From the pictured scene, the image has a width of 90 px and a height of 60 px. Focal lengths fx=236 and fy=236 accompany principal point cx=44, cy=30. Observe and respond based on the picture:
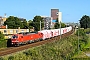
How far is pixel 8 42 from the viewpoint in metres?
51.0

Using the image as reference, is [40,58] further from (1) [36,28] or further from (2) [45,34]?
(1) [36,28]

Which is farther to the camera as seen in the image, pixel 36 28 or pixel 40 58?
pixel 36 28

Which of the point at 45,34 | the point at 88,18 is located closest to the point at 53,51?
the point at 45,34

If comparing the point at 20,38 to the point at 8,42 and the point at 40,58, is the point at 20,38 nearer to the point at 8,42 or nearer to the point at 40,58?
the point at 8,42

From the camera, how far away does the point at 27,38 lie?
5359cm

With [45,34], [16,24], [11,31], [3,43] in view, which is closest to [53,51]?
[3,43]

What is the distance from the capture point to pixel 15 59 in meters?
21.8

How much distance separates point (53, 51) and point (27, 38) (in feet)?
65.1

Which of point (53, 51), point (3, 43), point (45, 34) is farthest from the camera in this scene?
point (45, 34)

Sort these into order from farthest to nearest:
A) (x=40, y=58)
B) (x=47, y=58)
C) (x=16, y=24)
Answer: (x=16, y=24), (x=47, y=58), (x=40, y=58)

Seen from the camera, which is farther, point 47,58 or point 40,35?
point 40,35

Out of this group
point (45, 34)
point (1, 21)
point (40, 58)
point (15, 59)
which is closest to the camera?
point (15, 59)

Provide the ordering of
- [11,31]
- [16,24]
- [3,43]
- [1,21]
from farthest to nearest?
[1,21] → [16,24] → [11,31] → [3,43]

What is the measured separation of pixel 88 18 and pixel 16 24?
9671 cm
